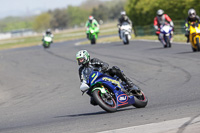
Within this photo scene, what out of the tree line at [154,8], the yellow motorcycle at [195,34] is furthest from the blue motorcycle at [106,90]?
the tree line at [154,8]

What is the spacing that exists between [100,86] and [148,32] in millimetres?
27606

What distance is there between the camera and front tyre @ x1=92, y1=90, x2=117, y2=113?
7.48m

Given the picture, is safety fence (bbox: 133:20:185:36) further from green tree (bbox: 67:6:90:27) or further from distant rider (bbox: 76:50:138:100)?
green tree (bbox: 67:6:90:27)

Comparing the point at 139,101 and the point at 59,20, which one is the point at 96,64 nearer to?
the point at 139,101

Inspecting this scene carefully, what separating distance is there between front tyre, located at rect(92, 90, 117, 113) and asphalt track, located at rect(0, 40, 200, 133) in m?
0.14

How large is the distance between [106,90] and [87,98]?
3.12 metres

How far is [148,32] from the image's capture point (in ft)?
114

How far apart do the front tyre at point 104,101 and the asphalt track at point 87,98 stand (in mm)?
139

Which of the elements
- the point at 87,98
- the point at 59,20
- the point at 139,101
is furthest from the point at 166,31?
the point at 59,20

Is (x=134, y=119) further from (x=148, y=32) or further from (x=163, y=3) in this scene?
(x=148, y=32)

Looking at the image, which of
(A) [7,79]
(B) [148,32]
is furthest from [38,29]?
(A) [7,79]

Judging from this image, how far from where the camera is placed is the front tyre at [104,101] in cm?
748

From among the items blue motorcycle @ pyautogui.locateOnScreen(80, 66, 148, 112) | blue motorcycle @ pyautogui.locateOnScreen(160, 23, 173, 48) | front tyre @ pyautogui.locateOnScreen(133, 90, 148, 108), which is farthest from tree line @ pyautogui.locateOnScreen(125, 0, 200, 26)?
blue motorcycle @ pyautogui.locateOnScreen(80, 66, 148, 112)

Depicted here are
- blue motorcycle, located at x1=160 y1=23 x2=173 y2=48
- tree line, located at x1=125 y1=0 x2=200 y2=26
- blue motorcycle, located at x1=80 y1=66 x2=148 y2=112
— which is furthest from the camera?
tree line, located at x1=125 y1=0 x2=200 y2=26
